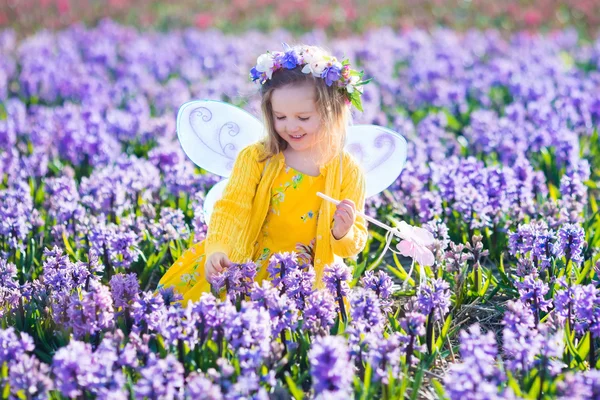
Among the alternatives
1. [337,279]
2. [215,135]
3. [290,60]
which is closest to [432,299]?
[337,279]

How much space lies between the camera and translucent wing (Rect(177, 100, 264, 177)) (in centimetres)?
439

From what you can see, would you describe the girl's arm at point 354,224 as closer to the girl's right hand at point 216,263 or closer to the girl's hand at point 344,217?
the girl's hand at point 344,217

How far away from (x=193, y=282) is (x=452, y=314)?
51.9 inches

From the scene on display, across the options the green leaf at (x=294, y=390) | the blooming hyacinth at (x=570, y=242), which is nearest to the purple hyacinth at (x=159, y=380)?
the green leaf at (x=294, y=390)

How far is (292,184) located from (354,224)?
1.23 ft

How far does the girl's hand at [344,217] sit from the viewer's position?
372 centimetres

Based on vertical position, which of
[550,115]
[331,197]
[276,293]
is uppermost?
[550,115]

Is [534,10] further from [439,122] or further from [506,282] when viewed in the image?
[506,282]

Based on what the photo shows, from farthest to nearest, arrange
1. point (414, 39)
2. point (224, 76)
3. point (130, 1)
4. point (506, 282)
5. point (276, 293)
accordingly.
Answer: point (130, 1) < point (414, 39) < point (224, 76) < point (506, 282) < point (276, 293)

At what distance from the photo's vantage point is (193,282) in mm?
4074

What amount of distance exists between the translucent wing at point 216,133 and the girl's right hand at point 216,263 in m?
0.71

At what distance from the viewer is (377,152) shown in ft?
14.5

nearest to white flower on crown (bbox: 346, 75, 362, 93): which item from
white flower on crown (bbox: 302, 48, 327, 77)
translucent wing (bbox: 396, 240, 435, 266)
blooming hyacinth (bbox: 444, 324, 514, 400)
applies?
white flower on crown (bbox: 302, 48, 327, 77)

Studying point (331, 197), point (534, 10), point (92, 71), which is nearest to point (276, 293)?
point (331, 197)
